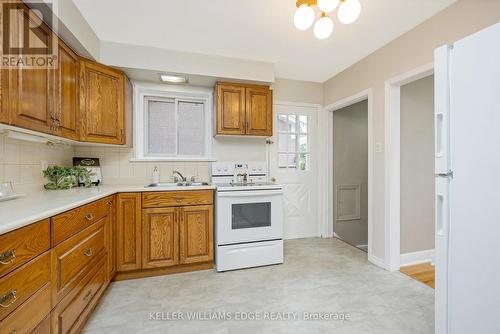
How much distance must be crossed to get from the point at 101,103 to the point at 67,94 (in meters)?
0.38

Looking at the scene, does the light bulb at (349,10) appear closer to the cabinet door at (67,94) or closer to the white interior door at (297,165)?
the white interior door at (297,165)

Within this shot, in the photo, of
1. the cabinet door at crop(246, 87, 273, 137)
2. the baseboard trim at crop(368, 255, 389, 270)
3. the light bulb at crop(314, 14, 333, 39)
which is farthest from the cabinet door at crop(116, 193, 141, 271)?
the baseboard trim at crop(368, 255, 389, 270)

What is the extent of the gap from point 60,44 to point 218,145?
6.07ft

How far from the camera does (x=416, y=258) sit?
2598 mm

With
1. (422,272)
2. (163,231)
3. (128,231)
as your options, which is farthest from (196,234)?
(422,272)

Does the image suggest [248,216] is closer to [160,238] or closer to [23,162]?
[160,238]

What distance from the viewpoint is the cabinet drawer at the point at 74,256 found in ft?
4.07

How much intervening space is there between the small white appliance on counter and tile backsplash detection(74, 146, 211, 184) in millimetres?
823

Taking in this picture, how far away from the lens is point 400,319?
1.66 meters

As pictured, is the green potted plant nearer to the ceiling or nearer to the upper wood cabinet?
the ceiling

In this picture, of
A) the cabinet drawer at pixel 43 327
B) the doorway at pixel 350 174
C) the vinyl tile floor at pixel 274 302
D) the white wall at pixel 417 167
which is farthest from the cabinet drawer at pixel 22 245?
the doorway at pixel 350 174

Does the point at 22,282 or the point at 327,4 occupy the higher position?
the point at 327,4

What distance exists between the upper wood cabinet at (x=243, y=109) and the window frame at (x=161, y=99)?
35 cm

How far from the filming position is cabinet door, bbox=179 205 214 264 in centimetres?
240
